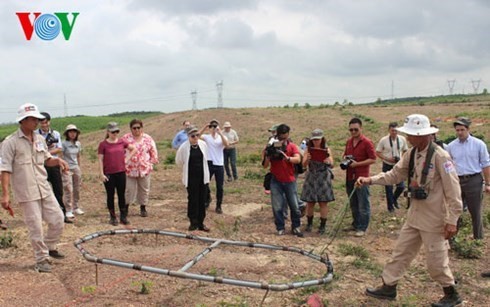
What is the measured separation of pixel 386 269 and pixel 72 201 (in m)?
6.22

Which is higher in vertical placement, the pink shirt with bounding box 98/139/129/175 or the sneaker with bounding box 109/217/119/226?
the pink shirt with bounding box 98/139/129/175

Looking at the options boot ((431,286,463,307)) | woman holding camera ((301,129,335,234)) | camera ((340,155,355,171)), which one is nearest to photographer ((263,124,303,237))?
woman holding camera ((301,129,335,234))

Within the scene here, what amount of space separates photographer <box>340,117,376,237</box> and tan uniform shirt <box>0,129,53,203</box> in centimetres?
436

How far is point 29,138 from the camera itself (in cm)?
564

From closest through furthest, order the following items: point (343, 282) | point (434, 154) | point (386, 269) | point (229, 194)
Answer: point (434, 154) < point (386, 269) < point (343, 282) < point (229, 194)

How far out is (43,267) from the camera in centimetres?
556

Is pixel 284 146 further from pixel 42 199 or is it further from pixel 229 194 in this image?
pixel 229 194

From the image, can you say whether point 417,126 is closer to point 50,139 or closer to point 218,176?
point 218,176

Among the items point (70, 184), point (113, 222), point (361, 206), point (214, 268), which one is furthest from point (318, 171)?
point (70, 184)

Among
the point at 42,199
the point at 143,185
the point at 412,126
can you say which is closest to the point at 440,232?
the point at 412,126

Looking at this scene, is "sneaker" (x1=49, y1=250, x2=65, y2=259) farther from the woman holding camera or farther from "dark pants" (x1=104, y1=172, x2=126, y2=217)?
the woman holding camera

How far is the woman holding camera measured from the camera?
7551mm

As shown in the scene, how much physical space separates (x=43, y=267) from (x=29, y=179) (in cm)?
107

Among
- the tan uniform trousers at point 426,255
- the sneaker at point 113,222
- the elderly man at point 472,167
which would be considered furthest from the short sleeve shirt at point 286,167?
the sneaker at point 113,222
